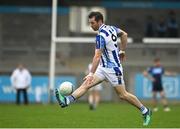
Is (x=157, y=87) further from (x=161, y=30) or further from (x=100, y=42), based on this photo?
(x=100, y=42)

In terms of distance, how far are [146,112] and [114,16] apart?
22569 mm

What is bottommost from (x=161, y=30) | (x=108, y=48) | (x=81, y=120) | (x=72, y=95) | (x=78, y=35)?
(x=81, y=120)

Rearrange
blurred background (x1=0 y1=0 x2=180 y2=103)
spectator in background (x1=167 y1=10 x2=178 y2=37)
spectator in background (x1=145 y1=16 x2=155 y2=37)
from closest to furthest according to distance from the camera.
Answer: blurred background (x1=0 y1=0 x2=180 y2=103) < spectator in background (x1=167 y1=10 x2=178 y2=37) < spectator in background (x1=145 y1=16 x2=155 y2=37)

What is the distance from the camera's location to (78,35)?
125 feet

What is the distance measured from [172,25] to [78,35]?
5.02m

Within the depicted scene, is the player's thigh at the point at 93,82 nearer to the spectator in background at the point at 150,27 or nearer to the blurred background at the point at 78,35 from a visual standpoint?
the blurred background at the point at 78,35

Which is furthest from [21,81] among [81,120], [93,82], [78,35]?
[93,82]

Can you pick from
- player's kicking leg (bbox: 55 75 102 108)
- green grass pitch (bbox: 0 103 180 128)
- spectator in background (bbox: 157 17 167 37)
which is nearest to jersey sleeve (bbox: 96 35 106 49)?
player's kicking leg (bbox: 55 75 102 108)

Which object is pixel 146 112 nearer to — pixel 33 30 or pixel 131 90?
pixel 131 90

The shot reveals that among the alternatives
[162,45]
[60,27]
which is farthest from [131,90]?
[60,27]

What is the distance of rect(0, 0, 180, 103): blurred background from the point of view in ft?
120

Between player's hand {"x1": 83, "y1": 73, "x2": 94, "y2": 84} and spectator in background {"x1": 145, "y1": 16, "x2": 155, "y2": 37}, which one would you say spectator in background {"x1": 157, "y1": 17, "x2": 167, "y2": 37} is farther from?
player's hand {"x1": 83, "y1": 73, "x2": 94, "y2": 84}

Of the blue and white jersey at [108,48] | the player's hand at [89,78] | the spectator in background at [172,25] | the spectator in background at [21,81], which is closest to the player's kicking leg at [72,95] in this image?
the player's hand at [89,78]

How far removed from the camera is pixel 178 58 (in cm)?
3684
